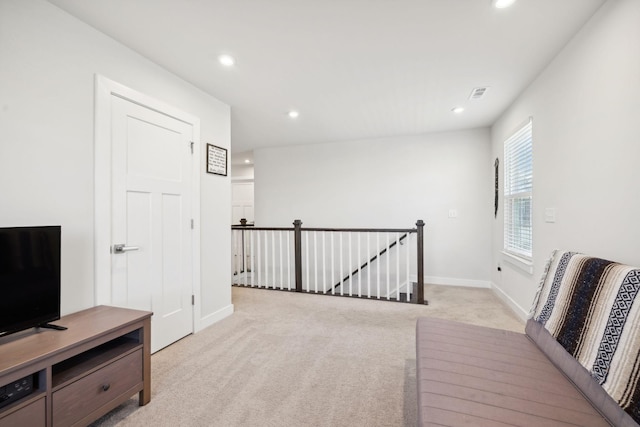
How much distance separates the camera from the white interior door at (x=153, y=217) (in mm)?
2170

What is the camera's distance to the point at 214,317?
3127 mm

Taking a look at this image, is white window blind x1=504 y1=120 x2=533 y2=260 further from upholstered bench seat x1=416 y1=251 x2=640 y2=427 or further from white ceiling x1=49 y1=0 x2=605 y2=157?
upholstered bench seat x1=416 y1=251 x2=640 y2=427

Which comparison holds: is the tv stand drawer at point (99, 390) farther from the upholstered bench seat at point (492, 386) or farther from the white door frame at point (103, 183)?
the upholstered bench seat at point (492, 386)

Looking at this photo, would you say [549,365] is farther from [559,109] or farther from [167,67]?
[167,67]

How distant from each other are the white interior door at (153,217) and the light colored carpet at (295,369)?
466 mm

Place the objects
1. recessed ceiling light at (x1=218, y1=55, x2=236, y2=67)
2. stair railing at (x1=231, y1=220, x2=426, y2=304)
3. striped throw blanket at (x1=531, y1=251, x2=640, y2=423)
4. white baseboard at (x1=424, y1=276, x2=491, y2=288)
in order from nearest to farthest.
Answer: striped throw blanket at (x1=531, y1=251, x2=640, y2=423)
recessed ceiling light at (x1=218, y1=55, x2=236, y2=67)
stair railing at (x1=231, y1=220, x2=426, y2=304)
white baseboard at (x1=424, y1=276, x2=491, y2=288)

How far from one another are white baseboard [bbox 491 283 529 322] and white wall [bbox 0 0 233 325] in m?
4.01

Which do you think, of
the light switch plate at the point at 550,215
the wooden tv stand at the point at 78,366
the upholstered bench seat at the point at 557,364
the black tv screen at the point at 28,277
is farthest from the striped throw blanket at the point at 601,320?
the black tv screen at the point at 28,277

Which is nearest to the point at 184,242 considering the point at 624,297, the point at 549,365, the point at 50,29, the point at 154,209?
the point at 154,209

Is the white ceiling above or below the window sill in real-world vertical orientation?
above

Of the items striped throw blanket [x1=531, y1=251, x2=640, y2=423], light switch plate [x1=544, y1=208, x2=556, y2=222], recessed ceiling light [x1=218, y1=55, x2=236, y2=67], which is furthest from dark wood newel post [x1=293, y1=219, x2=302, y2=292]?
striped throw blanket [x1=531, y1=251, x2=640, y2=423]

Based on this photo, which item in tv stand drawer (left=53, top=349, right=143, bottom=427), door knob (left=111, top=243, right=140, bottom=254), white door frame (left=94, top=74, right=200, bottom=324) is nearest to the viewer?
tv stand drawer (left=53, top=349, right=143, bottom=427)

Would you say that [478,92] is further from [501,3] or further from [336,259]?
[336,259]

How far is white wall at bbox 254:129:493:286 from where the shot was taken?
4625 mm
